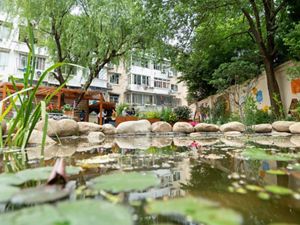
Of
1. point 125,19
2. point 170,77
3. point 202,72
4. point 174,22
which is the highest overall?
point 170,77

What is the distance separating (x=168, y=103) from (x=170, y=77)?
2.83 metres

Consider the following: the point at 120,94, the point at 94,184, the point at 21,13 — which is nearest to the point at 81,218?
the point at 94,184

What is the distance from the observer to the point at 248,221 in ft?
2.12

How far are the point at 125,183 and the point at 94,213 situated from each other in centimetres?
31

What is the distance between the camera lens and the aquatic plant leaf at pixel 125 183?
2.78 feet

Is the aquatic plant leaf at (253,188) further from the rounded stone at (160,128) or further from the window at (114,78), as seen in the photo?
the window at (114,78)

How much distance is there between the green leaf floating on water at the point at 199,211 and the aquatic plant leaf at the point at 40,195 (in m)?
0.28

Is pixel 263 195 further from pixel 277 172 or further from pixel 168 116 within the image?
pixel 168 116

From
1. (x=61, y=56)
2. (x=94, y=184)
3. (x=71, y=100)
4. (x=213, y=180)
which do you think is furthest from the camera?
(x=71, y=100)

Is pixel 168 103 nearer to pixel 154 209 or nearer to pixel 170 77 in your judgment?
pixel 170 77

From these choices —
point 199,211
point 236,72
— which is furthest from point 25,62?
point 199,211

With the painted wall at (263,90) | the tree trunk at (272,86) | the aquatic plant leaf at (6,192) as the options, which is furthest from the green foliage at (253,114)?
the aquatic plant leaf at (6,192)

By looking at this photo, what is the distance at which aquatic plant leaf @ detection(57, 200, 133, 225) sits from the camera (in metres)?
0.56

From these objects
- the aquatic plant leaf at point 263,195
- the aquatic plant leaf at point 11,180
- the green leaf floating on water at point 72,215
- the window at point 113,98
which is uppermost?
the window at point 113,98
